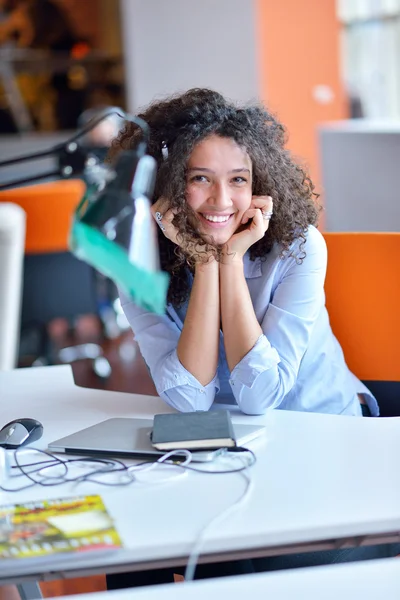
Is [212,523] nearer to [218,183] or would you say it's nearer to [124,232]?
[124,232]

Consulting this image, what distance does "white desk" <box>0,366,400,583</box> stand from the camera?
126 cm

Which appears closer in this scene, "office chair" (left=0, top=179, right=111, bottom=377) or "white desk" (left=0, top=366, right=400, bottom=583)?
"white desk" (left=0, top=366, right=400, bottom=583)

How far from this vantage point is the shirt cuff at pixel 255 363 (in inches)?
70.6

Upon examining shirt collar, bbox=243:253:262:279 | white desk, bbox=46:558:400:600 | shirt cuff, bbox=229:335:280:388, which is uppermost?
shirt collar, bbox=243:253:262:279

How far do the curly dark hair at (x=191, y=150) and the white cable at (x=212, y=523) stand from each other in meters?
0.59

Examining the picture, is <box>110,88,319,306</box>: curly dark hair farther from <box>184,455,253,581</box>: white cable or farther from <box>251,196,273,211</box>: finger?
<box>184,455,253,581</box>: white cable

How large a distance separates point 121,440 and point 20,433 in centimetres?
19

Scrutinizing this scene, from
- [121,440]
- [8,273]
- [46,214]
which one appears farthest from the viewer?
[46,214]

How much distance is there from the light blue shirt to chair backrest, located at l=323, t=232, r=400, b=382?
0.31 ft

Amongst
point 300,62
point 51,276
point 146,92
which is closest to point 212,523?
point 51,276

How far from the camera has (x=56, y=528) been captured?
4.28 feet

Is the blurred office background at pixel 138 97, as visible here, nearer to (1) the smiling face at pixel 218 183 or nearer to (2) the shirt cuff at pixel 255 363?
(1) the smiling face at pixel 218 183

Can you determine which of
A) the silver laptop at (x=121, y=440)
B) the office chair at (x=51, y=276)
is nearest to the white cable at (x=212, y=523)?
the silver laptop at (x=121, y=440)

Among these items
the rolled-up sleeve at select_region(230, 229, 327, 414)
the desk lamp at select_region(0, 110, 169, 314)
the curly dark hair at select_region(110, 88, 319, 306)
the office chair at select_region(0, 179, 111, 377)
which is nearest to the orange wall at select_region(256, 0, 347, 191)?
the office chair at select_region(0, 179, 111, 377)
